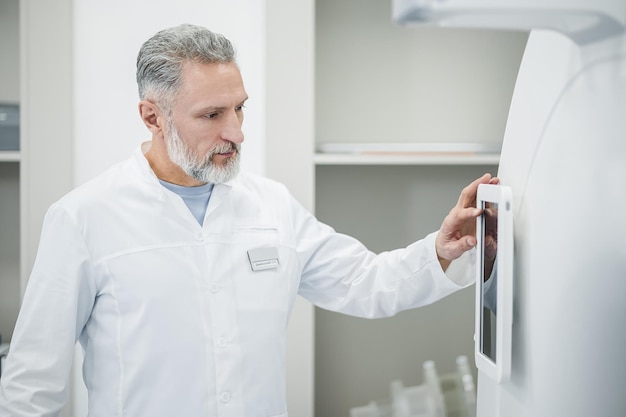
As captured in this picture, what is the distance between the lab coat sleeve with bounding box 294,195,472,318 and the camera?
3.99ft

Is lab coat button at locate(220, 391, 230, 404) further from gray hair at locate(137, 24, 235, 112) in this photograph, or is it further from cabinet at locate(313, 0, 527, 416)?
cabinet at locate(313, 0, 527, 416)

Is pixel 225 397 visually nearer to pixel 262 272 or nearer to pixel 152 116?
pixel 262 272

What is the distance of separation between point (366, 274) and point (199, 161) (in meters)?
0.45

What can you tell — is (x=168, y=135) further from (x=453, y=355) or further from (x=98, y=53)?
(x=453, y=355)

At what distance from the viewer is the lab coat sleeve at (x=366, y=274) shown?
1.22 metres

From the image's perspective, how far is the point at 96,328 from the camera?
46.9 inches

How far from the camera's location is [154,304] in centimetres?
117

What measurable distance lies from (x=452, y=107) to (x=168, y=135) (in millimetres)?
1078

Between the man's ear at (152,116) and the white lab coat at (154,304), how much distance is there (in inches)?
3.0

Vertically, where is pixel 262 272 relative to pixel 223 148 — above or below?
below

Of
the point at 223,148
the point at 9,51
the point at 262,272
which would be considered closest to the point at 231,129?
the point at 223,148

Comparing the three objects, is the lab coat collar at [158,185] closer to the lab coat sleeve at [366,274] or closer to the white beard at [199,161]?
the white beard at [199,161]

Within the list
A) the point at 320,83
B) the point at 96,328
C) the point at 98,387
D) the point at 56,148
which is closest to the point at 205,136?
the point at 96,328

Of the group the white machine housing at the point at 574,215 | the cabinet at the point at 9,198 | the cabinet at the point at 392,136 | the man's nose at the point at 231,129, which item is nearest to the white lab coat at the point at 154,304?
the man's nose at the point at 231,129
